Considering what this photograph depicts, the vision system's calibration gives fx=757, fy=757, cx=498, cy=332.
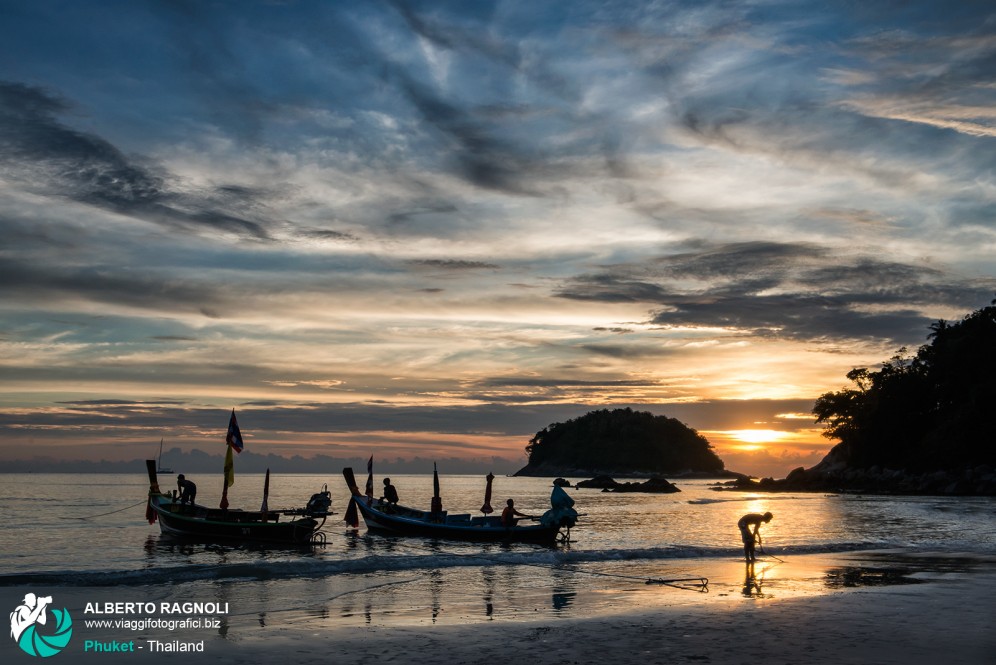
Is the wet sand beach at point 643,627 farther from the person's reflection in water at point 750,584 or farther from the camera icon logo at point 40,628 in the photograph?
the camera icon logo at point 40,628

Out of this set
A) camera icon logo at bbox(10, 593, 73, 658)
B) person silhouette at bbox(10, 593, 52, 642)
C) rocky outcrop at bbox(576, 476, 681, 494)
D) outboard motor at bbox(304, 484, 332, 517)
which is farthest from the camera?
rocky outcrop at bbox(576, 476, 681, 494)

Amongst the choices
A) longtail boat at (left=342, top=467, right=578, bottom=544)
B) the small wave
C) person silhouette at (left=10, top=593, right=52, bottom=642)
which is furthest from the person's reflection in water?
person silhouette at (left=10, top=593, right=52, bottom=642)

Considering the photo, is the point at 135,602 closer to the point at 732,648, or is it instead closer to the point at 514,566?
the point at 514,566

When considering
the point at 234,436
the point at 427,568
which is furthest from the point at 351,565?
the point at 234,436

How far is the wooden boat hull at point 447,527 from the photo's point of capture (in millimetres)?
38469

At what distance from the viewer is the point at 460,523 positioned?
132ft

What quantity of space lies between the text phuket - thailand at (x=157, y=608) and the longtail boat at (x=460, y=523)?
61.2 feet

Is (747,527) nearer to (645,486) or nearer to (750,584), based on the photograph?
(750,584)

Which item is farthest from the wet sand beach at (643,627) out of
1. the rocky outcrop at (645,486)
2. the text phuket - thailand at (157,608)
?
the rocky outcrop at (645,486)

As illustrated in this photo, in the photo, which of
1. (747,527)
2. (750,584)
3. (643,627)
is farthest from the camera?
(747,527)

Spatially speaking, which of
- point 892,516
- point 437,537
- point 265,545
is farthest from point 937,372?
point 265,545

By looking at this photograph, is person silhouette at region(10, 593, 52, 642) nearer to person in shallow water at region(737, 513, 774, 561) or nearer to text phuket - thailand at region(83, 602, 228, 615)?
text phuket - thailand at region(83, 602, 228, 615)

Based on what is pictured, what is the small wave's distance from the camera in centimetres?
2555

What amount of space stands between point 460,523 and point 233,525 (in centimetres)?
1144
